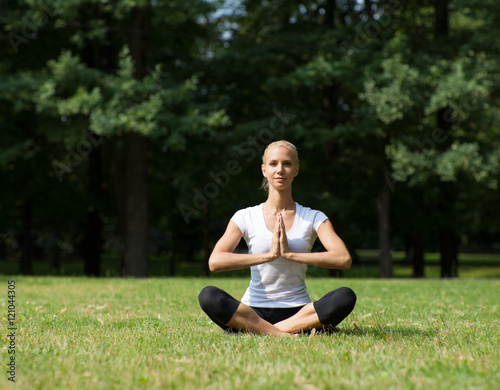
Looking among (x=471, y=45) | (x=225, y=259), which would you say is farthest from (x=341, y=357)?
(x=471, y=45)

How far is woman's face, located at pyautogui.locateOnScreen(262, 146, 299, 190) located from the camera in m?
4.94

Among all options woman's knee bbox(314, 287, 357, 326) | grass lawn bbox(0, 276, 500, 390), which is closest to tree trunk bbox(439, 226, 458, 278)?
grass lawn bbox(0, 276, 500, 390)

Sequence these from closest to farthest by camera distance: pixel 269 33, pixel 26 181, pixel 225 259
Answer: pixel 225 259 → pixel 269 33 → pixel 26 181

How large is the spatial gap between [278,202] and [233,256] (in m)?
0.69

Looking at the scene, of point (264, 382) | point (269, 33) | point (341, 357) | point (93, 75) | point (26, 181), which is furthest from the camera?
point (26, 181)

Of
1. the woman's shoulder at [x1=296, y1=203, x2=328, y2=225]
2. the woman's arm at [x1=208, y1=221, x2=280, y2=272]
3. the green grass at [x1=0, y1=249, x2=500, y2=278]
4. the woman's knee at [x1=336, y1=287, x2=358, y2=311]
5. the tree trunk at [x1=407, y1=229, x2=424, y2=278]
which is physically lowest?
the green grass at [x1=0, y1=249, x2=500, y2=278]

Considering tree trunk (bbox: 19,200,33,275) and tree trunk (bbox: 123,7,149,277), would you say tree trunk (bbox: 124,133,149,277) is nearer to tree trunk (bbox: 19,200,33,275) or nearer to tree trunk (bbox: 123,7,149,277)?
tree trunk (bbox: 123,7,149,277)

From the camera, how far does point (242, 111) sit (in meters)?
21.0

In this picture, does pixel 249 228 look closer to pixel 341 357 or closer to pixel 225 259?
pixel 225 259

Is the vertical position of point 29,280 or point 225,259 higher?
point 225,259

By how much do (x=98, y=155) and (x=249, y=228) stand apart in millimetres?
18456

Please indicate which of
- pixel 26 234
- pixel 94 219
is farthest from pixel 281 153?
pixel 26 234

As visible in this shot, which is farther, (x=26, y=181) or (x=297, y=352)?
(x=26, y=181)

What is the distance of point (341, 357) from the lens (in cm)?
416
